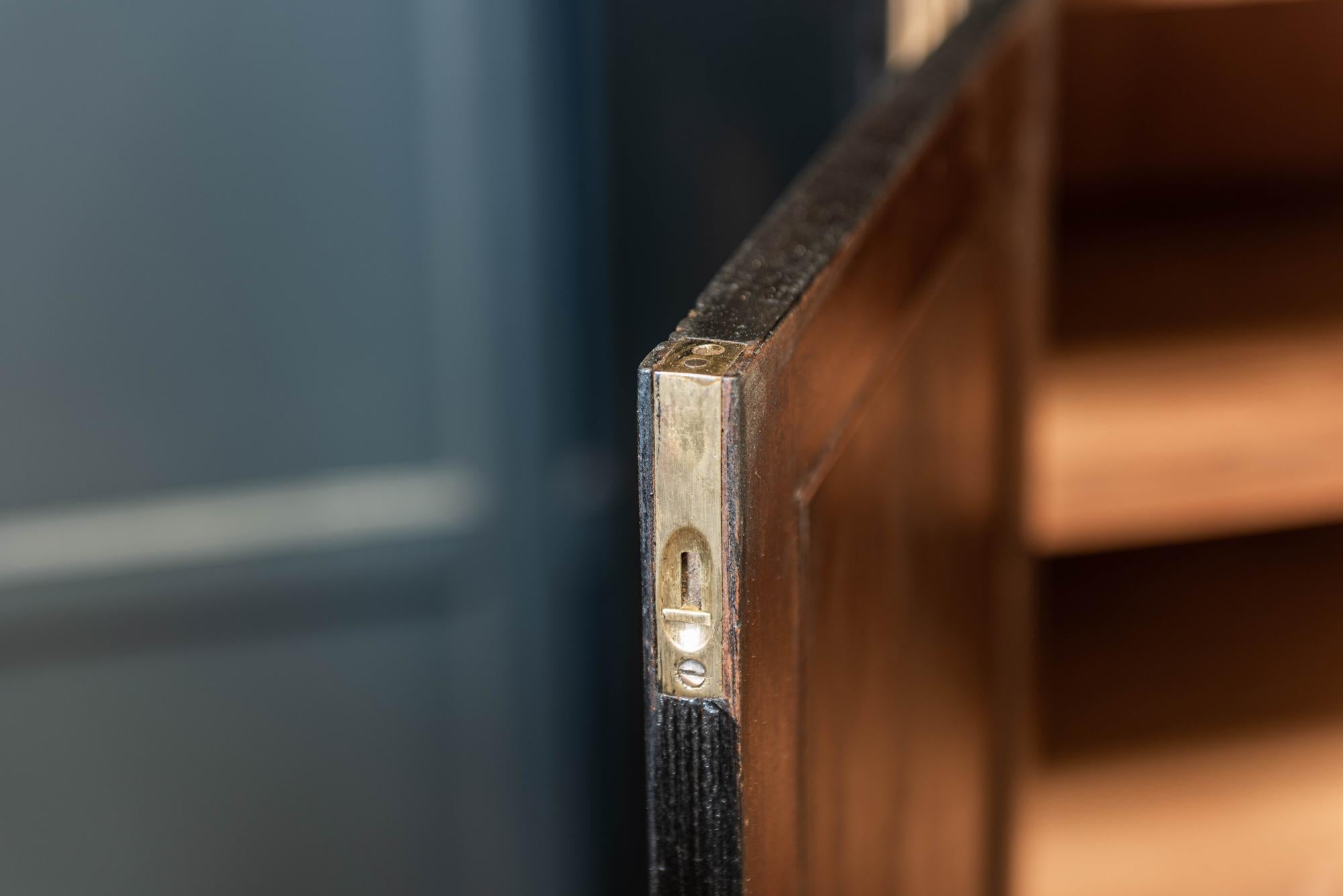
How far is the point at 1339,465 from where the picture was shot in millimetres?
963

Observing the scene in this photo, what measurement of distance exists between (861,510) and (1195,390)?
1.95 ft

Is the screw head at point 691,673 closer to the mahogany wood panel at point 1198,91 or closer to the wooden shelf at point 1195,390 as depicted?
the wooden shelf at point 1195,390

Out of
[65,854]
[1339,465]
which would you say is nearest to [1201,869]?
[1339,465]

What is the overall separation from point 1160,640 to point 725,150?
1.80 feet

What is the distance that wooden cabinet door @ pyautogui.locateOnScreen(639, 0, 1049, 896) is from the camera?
0.40 m

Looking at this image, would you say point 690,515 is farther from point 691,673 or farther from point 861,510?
point 861,510

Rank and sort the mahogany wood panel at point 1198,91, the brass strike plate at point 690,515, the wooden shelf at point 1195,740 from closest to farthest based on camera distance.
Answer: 1. the brass strike plate at point 690,515
2. the wooden shelf at point 1195,740
3. the mahogany wood panel at point 1198,91

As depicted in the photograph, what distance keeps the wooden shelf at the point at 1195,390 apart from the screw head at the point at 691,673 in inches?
22.4

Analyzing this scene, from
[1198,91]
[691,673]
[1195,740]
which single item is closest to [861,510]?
[691,673]

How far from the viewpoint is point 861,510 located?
0.55m

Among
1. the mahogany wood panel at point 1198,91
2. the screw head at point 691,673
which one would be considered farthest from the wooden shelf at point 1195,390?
the screw head at point 691,673

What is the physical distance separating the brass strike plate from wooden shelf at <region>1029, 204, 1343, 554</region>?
57 cm

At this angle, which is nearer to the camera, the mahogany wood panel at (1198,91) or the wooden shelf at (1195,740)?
the wooden shelf at (1195,740)

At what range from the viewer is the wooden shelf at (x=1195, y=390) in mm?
964
